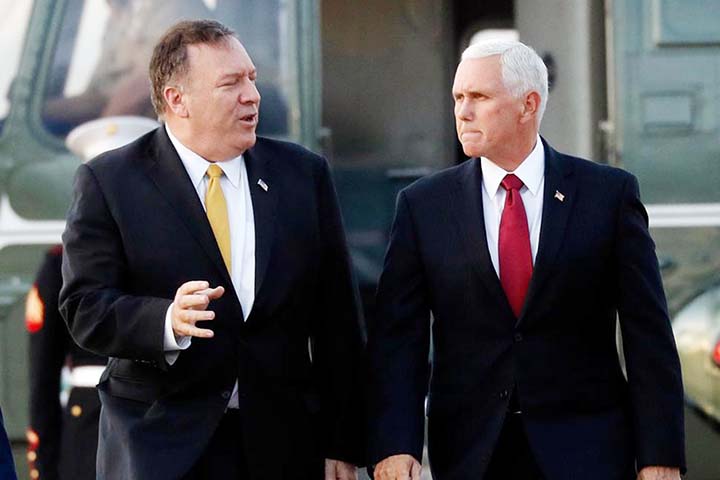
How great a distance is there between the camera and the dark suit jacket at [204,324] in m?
3.59

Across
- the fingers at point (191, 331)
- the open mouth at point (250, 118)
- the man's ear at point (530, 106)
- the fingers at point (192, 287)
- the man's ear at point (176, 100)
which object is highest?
the man's ear at point (176, 100)

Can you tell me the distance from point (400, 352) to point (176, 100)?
0.82 meters

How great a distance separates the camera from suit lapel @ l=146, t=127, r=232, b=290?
142 inches

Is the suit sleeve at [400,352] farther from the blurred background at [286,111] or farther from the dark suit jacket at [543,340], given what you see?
the blurred background at [286,111]

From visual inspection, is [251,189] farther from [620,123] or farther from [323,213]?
[620,123]

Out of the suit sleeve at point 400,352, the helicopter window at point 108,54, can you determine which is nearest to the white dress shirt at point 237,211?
the suit sleeve at point 400,352

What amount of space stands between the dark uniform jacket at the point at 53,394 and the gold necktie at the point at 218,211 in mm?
1209

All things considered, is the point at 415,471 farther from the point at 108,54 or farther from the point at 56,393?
the point at 108,54

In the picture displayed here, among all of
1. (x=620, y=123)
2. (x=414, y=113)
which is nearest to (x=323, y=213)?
(x=620, y=123)

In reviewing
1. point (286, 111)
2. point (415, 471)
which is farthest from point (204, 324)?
point (286, 111)

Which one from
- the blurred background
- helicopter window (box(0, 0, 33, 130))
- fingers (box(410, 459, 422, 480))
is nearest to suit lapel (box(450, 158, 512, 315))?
fingers (box(410, 459, 422, 480))

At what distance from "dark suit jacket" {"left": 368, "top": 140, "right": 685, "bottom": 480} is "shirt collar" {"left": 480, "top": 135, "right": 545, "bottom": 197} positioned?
0.08 ft

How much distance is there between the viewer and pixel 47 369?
477cm

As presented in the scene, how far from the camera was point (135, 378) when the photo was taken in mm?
3662
